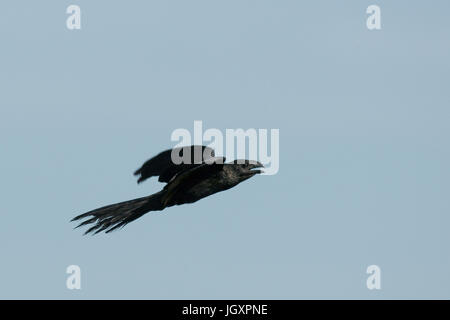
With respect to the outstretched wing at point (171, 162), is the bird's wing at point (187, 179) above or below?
below

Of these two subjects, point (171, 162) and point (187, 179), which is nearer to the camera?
point (187, 179)

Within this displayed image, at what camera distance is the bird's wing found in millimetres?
75875

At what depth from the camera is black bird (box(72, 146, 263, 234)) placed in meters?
76.1

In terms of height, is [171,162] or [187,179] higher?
[171,162]

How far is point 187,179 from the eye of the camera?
76.1 m

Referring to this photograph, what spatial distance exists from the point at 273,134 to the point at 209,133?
3.99 feet

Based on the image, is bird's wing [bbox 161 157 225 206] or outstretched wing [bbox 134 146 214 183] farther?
outstretched wing [bbox 134 146 214 183]

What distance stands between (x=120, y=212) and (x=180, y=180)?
1.59 meters

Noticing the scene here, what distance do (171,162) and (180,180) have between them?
1.89 ft

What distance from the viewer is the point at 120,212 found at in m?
76.9

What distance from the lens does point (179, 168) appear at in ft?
251

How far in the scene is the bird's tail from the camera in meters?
76.5

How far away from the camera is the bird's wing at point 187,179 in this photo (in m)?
75.9

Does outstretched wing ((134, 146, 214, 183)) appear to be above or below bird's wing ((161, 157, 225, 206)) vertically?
above
